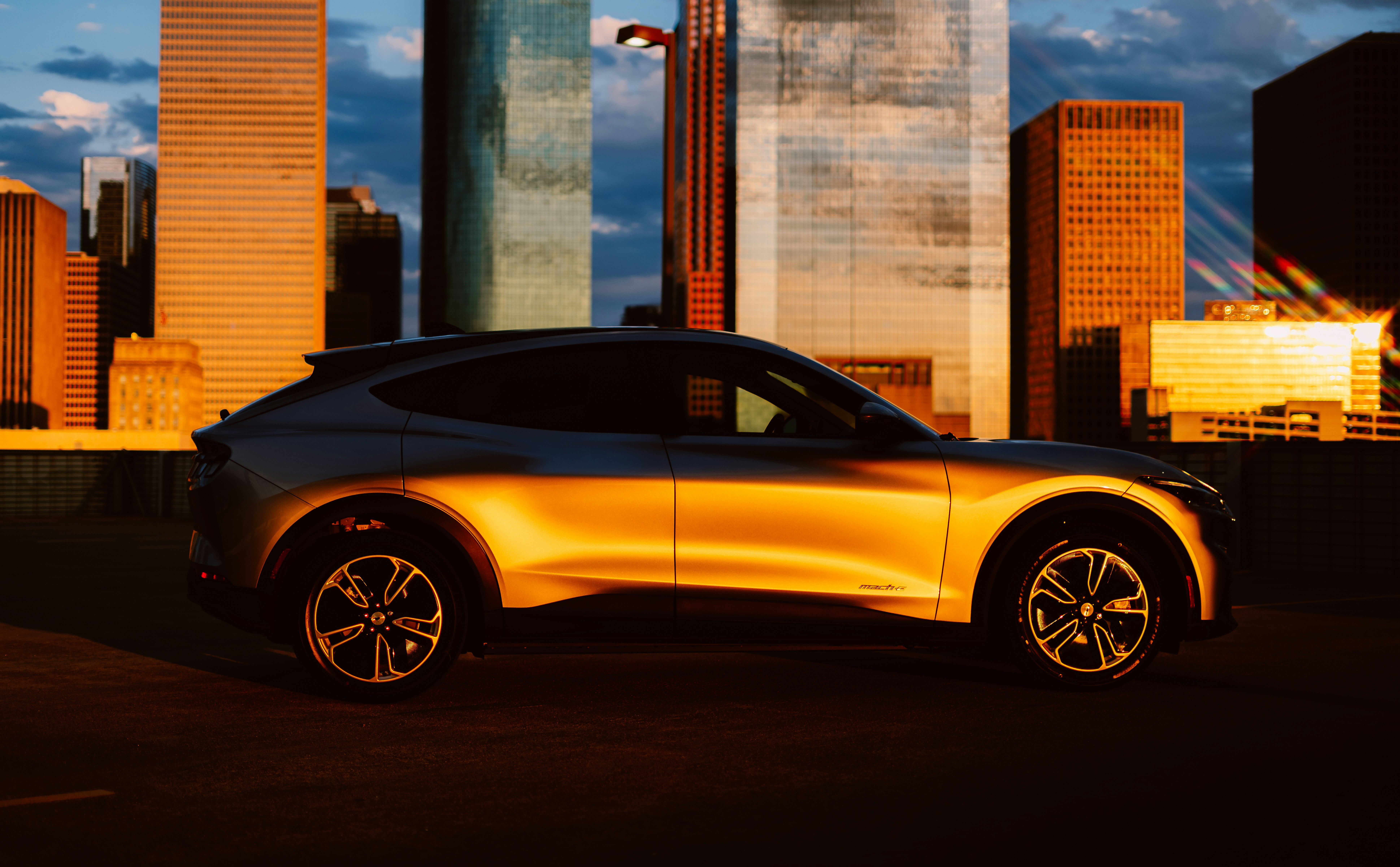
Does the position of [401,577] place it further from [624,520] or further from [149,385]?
[149,385]

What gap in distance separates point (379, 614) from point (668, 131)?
35.1ft

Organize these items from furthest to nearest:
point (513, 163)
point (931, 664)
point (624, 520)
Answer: point (513, 163) → point (931, 664) → point (624, 520)

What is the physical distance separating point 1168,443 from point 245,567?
10151mm

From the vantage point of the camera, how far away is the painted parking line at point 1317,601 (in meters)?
8.83

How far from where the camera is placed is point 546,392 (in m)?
5.22

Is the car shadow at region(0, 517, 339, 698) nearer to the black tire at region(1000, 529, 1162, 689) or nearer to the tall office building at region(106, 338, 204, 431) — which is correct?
the black tire at region(1000, 529, 1162, 689)

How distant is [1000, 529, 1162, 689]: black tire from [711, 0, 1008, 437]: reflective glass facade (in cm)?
11584

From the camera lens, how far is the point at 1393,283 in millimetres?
174375

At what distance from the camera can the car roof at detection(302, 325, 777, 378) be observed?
17.3 feet

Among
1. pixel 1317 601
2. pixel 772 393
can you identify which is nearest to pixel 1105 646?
pixel 772 393

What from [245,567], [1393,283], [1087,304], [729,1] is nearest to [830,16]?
[729,1]

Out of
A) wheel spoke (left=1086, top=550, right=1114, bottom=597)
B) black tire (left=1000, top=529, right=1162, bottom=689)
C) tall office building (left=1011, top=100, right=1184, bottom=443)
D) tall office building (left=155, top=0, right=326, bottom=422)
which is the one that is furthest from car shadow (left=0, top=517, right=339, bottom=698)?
tall office building (left=1011, top=100, right=1184, bottom=443)

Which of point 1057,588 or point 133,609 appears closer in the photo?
point 1057,588

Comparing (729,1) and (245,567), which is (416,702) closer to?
(245,567)
